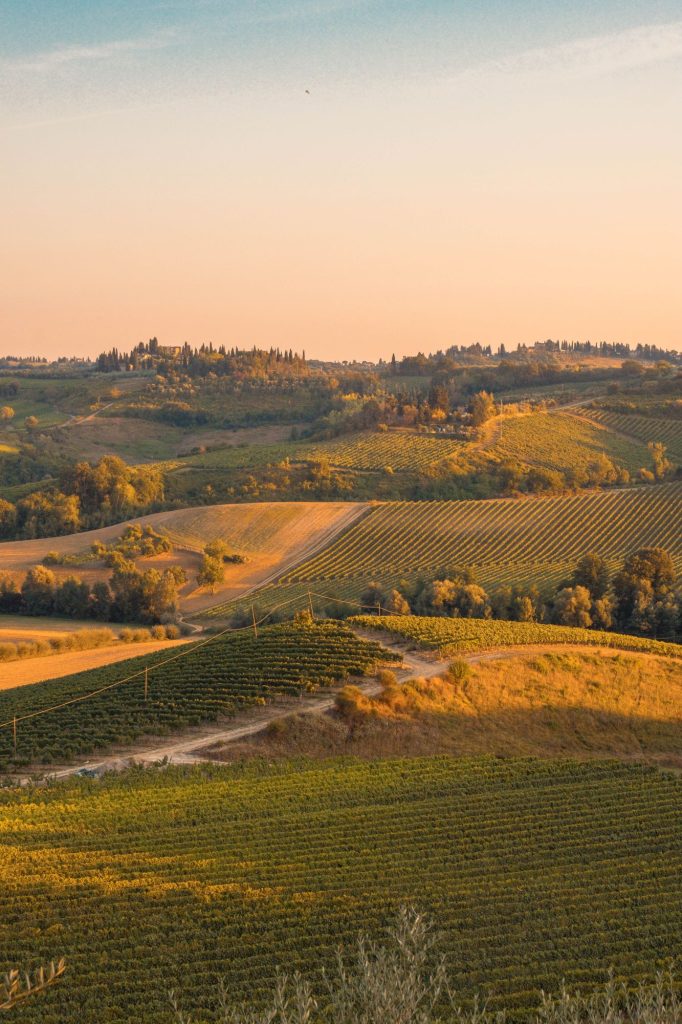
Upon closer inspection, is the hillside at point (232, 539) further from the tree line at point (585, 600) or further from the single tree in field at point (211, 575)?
the tree line at point (585, 600)

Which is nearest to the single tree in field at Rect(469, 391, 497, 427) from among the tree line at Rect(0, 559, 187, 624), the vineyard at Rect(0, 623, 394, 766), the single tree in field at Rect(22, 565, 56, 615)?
the tree line at Rect(0, 559, 187, 624)

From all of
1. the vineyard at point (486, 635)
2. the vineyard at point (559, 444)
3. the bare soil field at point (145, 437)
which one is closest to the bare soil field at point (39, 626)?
the vineyard at point (486, 635)

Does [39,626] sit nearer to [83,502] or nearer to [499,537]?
[83,502]

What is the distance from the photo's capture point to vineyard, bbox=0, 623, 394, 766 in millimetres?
36531

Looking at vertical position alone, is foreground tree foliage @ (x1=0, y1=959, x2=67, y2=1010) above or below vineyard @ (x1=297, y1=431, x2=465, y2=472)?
below

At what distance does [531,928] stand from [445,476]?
7621 cm

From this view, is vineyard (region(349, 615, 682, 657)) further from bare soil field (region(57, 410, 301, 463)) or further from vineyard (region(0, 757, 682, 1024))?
bare soil field (region(57, 410, 301, 463))

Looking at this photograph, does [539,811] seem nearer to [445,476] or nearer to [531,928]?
[531,928]

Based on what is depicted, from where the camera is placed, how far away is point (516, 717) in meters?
41.2

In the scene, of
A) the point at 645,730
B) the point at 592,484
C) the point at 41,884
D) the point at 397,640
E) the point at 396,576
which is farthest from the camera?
the point at 592,484

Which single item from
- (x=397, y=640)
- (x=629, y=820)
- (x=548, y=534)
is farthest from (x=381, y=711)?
(x=548, y=534)

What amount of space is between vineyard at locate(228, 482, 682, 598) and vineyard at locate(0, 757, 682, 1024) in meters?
35.4

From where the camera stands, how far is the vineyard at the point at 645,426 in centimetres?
11081

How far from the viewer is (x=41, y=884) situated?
22.7 meters
